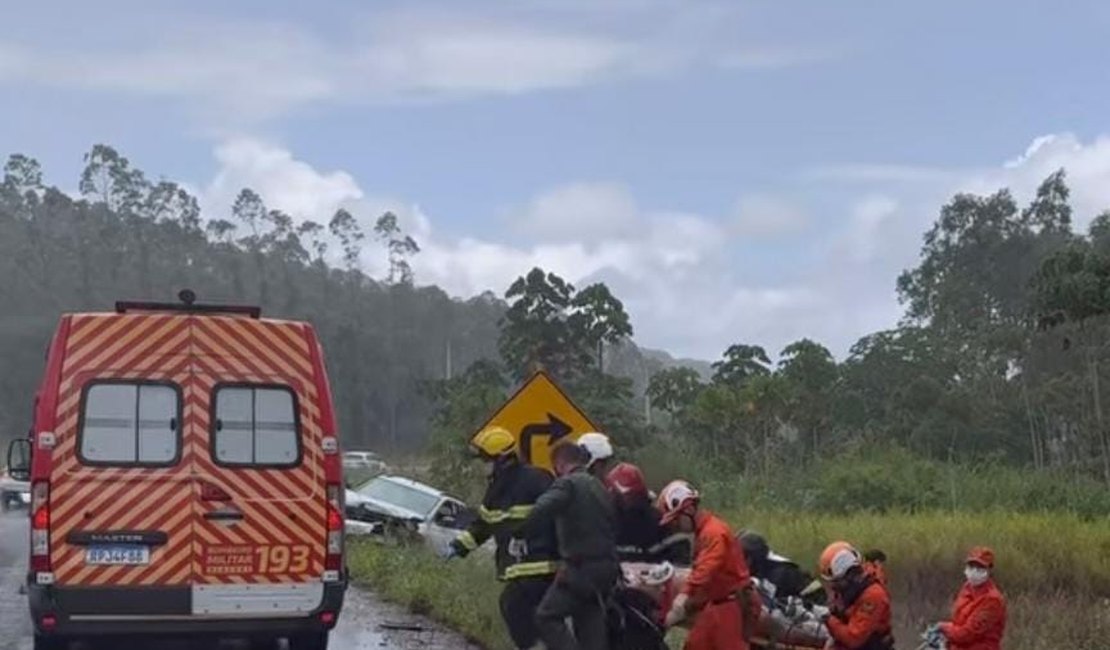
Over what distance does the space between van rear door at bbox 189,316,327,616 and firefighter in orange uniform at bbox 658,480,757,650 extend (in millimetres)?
2584

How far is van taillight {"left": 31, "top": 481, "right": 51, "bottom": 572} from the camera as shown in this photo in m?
10.1

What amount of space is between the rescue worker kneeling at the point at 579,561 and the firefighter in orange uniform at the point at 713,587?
699 mm

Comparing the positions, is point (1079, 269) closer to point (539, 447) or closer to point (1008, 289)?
point (539, 447)

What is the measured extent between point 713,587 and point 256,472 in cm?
314

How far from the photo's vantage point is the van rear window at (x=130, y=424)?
33.9ft

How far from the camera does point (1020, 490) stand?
23547 mm

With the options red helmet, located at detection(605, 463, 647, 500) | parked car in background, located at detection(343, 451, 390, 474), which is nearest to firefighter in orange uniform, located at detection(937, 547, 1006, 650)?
red helmet, located at detection(605, 463, 647, 500)

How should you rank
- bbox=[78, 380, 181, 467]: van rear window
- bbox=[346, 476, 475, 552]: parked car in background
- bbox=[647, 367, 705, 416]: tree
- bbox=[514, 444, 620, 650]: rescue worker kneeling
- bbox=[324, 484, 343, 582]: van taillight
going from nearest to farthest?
1. bbox=[514, 444, 620, 650]: rescue worker kneeling
2. bbox=[78, 380, 181, 467]: van rear window
3. bbox=[324, 484, 343, 582]: van taillight
4. bbox=[346, 476, 475, 552]: parked car in background
5. bbox=[647, 367, 705, 416]: tree

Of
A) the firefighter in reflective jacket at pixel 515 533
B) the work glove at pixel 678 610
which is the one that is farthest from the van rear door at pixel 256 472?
the work glove at pixel 678 610

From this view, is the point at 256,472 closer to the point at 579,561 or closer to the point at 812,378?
the point at 579,561

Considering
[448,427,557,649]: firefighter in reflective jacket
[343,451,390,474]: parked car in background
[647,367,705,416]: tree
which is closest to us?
[448,427,557,649]: firefighter in reflective jacket

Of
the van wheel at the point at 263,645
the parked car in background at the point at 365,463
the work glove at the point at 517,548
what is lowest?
the van wheel at the point at 263,645

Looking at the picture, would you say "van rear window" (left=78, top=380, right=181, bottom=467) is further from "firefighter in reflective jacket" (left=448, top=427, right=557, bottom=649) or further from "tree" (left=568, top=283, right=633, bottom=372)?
"tree" (left=568, top=283, right=633, bottom=372)

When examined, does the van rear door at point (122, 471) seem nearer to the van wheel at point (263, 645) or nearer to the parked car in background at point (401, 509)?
the van wheel at point (263, 645)
